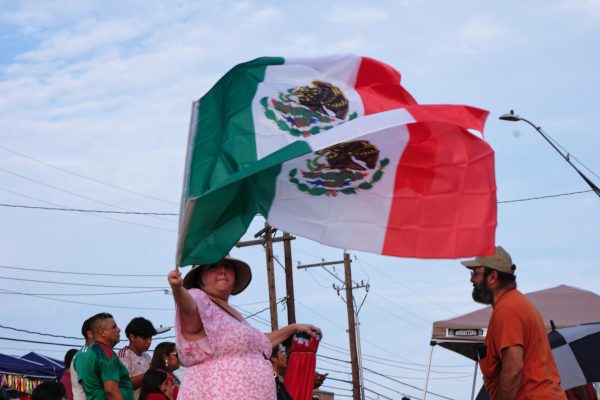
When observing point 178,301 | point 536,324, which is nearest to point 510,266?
point 536,324

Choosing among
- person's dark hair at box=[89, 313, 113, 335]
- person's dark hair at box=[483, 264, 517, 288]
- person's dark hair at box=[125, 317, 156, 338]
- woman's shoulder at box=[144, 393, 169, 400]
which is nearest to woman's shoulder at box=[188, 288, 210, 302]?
person's dark hair at box=[483, 264, 517, 288]

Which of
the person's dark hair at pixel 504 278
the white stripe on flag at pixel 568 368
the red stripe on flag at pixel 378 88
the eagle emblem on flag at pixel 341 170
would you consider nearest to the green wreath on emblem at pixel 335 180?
the eagle emblem on flag at pixel 341 170

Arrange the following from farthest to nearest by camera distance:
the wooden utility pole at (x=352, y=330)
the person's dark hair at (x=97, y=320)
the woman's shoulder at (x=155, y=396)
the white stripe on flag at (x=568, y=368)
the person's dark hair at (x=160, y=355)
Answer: the wooden utility pole at (x=352, y=330) → the white stripe on flag at (x=568, y=368) → the person's dark hair at (x=160, y=355) → the woman's shoulder at (x=155, y=396) → the person's dark hair at (x=97, y=320)

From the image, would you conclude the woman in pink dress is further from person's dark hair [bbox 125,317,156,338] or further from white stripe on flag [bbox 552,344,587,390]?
white stripe on flag [bbox 552,344,587,390]

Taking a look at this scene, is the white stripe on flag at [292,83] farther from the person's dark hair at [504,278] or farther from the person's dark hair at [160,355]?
the person's dark hair at [160,355]

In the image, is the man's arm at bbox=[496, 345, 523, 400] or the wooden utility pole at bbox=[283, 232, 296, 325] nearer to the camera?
the man's arm at bbox=[496, 345, 523, 400]

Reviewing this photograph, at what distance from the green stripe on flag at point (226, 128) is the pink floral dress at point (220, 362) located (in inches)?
28.2

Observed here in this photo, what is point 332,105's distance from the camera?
6348 mm

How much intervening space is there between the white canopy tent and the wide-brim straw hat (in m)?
7.45

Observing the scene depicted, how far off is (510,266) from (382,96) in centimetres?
136

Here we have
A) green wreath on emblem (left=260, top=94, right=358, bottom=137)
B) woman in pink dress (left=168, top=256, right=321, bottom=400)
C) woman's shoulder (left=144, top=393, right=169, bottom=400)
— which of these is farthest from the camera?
woman's shoulder (left=144, top=393, right=169, bottom=400)

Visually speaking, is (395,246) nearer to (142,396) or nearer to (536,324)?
(536,324)

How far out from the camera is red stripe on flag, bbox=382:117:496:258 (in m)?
6.00

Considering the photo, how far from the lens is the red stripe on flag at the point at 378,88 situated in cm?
646
